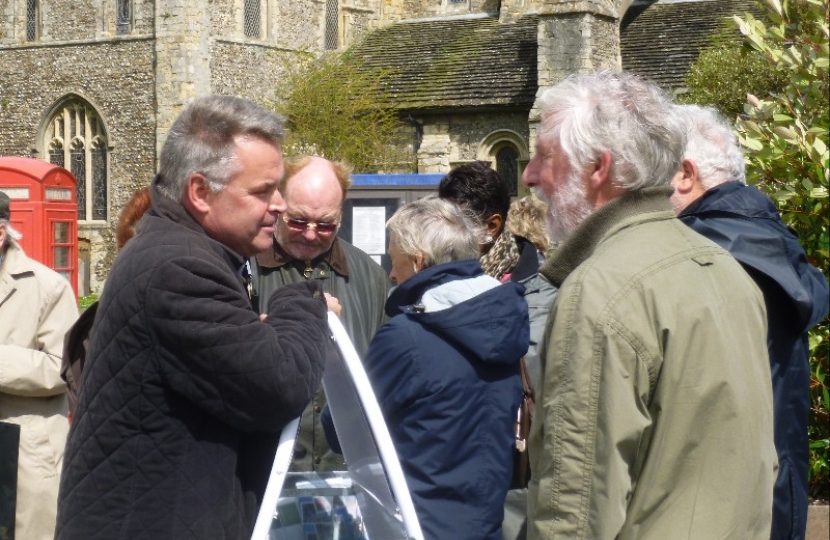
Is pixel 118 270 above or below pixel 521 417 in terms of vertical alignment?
above

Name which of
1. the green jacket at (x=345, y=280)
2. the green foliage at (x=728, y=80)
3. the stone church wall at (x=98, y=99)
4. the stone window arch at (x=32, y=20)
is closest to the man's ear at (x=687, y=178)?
the green jacket at (x=345, y=280)

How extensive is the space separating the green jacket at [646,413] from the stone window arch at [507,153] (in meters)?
23.6

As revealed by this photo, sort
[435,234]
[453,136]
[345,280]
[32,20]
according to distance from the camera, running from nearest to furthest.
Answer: [435,234]
[345,280]
[453,136]
[32,20]

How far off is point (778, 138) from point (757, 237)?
2019 millimetres

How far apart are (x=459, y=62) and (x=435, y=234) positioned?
23.8 metres

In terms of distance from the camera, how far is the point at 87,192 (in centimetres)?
3055

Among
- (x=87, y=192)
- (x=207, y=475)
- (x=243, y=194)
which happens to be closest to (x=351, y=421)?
(x=207, y=475)

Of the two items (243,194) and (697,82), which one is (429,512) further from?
(697,82)

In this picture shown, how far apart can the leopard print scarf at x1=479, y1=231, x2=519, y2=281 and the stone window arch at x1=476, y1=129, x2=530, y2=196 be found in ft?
67.9

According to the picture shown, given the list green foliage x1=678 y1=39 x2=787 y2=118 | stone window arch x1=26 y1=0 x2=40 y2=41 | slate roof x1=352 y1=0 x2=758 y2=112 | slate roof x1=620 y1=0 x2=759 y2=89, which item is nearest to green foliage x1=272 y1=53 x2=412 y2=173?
slate roof x1=352 y1=0 x2=758 y2=112

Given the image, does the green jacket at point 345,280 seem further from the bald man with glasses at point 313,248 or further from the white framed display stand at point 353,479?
the white framed display stand at point 353,479

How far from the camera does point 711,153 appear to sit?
12.4 feet

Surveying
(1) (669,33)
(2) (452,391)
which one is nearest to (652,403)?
(2) (452,391)

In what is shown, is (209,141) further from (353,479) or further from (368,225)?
(368,225)
